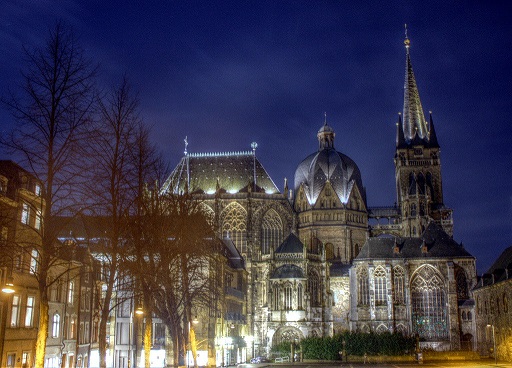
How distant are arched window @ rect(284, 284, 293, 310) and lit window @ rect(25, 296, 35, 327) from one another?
45814 mm

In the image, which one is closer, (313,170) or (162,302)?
(162,302)

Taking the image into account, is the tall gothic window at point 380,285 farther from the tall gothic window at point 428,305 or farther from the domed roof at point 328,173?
the domed roof at point 328,173

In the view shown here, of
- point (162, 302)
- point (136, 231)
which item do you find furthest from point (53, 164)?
point (162, 302)

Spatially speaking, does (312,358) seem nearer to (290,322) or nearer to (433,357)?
(290,322)

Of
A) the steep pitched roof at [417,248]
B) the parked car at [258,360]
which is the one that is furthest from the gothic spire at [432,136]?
the parked car at [258,360]

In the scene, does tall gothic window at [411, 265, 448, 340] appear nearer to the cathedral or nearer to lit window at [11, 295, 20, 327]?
the cathedral

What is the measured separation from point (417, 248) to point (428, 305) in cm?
786

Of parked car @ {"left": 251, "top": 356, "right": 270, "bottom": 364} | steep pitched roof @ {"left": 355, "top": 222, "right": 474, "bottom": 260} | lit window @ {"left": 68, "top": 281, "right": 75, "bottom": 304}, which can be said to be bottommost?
parked car @ {"left": 251, "top": 356, "right": 270, "bottom": 364}

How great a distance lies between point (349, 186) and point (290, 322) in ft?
84.6

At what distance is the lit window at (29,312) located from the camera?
3539 centimetres

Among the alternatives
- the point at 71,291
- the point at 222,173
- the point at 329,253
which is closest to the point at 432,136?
the point at 329,253

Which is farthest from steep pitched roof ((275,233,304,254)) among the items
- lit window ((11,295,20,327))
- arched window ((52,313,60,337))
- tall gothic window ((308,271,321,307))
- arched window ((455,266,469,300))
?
lit window ((11,295,20,327))

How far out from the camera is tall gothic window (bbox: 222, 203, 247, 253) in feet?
279

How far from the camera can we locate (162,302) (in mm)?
35125
